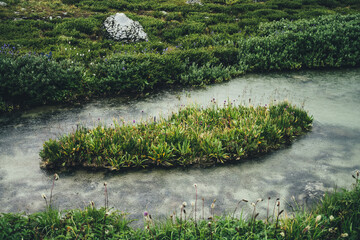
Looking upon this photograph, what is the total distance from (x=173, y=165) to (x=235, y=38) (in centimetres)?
830

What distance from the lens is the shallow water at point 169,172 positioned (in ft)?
15.7

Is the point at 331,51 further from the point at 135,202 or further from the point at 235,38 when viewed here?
the point at 135,202

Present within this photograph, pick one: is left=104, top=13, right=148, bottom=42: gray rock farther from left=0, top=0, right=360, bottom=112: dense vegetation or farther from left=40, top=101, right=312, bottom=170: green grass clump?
left=40, top=101, right=312, bottom=170: green grass clump

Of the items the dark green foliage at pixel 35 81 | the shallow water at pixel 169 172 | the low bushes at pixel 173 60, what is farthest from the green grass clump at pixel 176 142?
the low bushes at pixel 173 60

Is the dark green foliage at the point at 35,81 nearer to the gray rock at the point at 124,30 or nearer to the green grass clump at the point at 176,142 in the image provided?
the green grass clump at the point at 176,142

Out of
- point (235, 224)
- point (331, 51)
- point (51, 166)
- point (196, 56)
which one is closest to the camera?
point (235, 224)

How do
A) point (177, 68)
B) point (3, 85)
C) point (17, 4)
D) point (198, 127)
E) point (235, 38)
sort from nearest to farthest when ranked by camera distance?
1. point (198, 127)
2. point (3, 85)
3. point (177, 68)
4. point (235, 38)
5. point (17, 4)

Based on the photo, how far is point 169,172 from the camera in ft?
18.3

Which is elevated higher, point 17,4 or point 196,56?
point 17,4

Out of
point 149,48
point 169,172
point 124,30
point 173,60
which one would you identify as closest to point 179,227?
point 169,172

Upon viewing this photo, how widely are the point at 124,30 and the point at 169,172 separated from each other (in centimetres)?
839

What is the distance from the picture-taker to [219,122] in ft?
22.3

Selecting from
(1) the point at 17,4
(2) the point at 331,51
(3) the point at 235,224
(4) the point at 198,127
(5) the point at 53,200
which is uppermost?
(1) the point at 17,4

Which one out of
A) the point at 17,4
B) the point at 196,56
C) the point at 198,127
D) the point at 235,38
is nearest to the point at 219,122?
the point at 198,127
